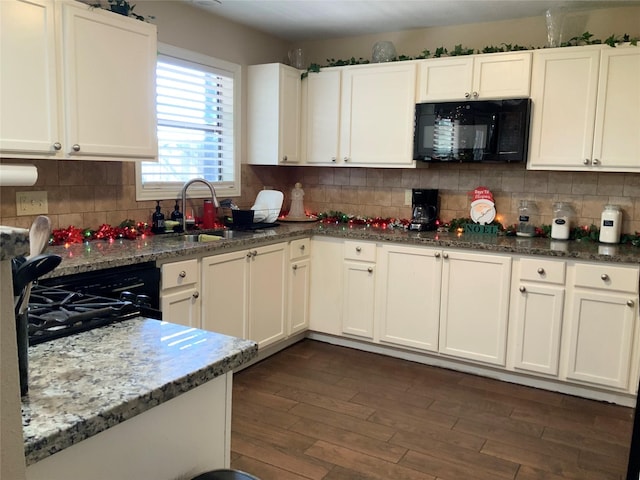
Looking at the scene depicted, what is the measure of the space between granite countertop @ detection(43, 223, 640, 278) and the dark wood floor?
895 mm

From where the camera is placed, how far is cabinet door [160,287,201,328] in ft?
9.43

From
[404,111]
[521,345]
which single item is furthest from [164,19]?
[521,345]

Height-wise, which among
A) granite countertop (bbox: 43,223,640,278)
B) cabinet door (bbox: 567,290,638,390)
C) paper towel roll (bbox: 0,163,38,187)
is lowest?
cabinet door (bbox: 567,290,638,390)

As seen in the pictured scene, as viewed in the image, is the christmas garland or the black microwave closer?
the christmas garland

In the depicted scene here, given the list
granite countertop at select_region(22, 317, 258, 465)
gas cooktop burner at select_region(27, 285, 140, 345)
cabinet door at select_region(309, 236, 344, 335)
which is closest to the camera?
granite countertop at select_region(22, 317, 258, 465)

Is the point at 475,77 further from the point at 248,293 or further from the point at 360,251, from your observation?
the point at 248,293

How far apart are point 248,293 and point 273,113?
154cm

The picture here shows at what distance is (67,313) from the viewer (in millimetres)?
1426

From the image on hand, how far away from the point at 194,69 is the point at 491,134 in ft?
7.04

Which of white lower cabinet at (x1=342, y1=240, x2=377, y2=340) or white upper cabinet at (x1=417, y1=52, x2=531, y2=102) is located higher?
white upper cabinet at (x1=417, y1=52, x2=531, y2=102)

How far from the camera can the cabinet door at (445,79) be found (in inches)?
147

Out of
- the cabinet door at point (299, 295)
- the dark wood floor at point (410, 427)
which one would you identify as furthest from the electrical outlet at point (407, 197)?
the dark wood floor at point (410, 427)

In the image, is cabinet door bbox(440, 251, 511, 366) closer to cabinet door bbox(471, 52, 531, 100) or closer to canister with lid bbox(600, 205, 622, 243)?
canister with lid bbox(600, 205, 622, 243)

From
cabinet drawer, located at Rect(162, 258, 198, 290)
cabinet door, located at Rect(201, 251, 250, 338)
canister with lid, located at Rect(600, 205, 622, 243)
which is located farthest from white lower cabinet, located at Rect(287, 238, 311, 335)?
canister with lid, located at Rect(600, 205, 622, 243)
